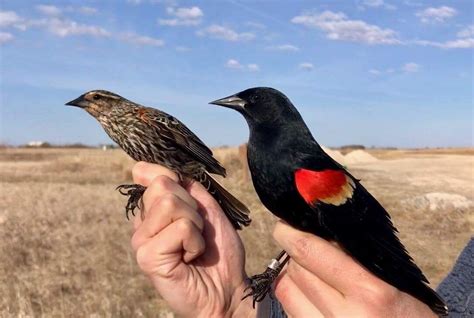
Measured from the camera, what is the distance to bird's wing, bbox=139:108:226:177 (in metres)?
4.23

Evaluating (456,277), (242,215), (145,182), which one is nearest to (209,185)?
(242,215)

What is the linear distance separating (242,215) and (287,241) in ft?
4.41

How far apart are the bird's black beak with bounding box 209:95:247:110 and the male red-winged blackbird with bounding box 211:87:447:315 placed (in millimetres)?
208

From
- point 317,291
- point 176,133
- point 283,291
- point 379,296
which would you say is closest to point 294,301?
point 283,291

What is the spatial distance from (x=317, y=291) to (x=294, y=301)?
19 cm

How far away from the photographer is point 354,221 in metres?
2.72

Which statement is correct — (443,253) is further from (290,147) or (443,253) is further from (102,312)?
(290,147)

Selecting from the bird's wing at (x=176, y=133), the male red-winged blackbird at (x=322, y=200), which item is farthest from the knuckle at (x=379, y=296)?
the bird's wing at (x=176, y=133)

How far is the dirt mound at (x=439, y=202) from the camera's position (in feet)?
57.3

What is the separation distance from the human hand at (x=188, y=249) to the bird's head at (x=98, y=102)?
1.20 m

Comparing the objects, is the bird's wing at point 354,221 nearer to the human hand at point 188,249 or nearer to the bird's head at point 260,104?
the bird's head at point 260,104

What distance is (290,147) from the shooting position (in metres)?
2.74

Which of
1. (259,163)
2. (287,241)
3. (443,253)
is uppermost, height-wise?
(259,163)

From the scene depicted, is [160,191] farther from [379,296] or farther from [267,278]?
[379,296]
